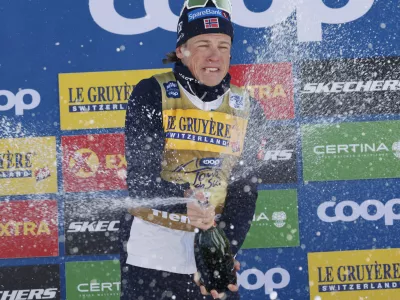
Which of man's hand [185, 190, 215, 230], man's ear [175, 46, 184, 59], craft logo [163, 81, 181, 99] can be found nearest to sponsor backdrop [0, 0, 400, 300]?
man's ear [175, 46, 184, 59]

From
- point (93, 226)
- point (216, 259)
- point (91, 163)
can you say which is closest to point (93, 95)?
point (91, 163)

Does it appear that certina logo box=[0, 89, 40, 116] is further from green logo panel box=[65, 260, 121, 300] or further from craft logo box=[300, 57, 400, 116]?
craft logo box=[300, 57, 400, 116]

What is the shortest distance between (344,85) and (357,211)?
0.84 meters

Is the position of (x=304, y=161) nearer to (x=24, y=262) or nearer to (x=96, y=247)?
(x=96, y=247)

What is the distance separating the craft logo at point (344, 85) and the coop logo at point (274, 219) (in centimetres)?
69

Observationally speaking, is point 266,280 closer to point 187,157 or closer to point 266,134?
point 266,134

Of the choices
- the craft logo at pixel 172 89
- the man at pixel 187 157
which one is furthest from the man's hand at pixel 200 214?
the craft logo at pixel 172 89

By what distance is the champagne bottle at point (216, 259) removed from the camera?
2.80 metres

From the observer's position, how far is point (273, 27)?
4316mm

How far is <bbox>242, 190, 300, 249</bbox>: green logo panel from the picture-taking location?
4.35 metres

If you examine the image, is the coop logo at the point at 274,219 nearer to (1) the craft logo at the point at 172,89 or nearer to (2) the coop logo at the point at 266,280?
(2) the coop logo at the point at 266,280

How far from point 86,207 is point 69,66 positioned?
945 millimetres

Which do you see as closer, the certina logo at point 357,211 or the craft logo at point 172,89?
the craft logo at point 172,89

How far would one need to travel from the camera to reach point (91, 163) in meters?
4.34
